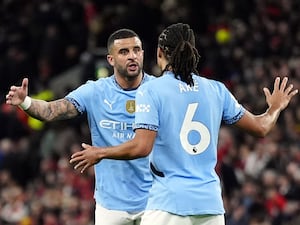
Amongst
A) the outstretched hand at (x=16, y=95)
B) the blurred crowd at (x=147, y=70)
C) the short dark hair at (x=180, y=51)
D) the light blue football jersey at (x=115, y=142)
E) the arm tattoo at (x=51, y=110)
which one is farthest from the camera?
the blurred crowd at (x=147, y=70)

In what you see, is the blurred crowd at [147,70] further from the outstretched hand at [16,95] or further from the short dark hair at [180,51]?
the short dark hair at [180,51]

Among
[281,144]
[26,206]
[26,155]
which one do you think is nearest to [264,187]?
[281,144]

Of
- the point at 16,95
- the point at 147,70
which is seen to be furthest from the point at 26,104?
the point at 147,70

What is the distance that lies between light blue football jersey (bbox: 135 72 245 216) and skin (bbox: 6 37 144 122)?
1.14 metres

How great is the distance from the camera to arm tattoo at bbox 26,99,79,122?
8.48m

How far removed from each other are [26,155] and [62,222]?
125 inches

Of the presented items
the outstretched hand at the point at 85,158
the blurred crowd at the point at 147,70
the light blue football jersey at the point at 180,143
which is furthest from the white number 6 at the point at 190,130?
the blurred crowd at the point at 147,70

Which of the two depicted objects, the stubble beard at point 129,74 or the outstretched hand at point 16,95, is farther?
the stubble beard at point 129,74

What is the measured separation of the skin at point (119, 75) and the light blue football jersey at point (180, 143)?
1.14m

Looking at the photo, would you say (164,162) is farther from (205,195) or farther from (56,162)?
(56,162)

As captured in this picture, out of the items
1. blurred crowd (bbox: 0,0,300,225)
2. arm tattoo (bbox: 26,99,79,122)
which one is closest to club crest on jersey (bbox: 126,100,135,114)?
arm tattoo (bbox: 26,99,79,122)

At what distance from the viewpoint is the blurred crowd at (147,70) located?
14.5m

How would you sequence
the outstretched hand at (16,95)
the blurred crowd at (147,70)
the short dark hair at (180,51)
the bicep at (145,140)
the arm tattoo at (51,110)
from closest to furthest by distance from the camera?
the bicep at (145,140) < the short dark hair at (180,51) < the outstretched hand at (16,95) < the arm tattoo at (51,110) < the blurred crowd at (147,70)

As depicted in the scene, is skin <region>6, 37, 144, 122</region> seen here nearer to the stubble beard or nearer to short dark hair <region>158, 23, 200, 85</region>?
the stubble beard
